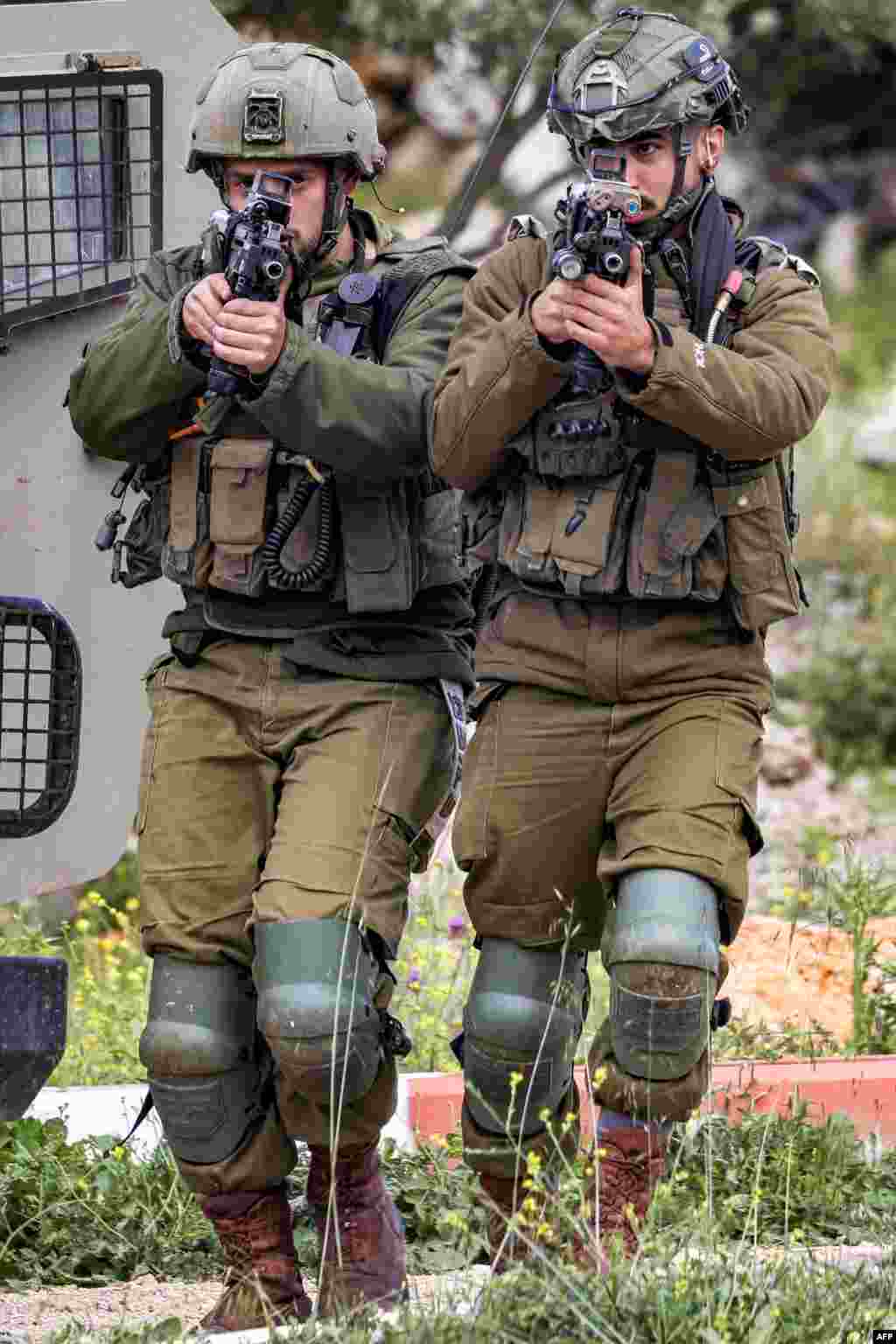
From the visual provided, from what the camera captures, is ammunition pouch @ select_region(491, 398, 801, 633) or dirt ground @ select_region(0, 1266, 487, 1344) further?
dirt ground @ select_region(0, 1266, 487, 1344)

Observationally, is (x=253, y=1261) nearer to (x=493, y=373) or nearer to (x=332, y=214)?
(x=493, y=373)

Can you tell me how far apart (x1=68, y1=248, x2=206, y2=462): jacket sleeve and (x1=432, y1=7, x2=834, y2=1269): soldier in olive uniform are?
1.52 feet

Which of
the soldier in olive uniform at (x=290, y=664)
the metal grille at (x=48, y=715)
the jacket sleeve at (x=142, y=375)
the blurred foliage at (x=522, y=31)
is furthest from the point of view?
the blurred foliage at (x=522, y=31)

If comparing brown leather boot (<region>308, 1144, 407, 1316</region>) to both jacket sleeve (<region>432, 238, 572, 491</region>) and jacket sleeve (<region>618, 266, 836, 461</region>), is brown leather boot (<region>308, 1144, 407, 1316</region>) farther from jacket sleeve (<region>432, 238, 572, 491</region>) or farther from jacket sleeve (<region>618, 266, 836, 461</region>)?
jacket sleeve (<region>618, 266, 836, 461</region>)

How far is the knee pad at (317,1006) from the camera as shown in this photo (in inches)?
166

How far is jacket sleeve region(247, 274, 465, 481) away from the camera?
168 inches

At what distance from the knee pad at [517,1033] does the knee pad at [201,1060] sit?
1.26 feet

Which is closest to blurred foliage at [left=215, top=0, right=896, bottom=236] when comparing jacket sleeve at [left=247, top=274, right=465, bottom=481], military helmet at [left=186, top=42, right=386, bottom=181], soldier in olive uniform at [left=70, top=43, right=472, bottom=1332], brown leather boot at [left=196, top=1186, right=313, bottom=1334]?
military helmet at [left=186, top=42, right=386, bottom=181]

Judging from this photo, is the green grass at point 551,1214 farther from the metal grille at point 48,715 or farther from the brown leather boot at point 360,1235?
the metal grille at point 48,715

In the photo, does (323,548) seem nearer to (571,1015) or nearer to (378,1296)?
(571,1015)

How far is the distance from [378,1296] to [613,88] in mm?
2064

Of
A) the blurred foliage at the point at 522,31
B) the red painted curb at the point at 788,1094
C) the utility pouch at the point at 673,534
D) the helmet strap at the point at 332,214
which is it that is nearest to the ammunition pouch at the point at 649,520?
the utility pouch at the point at 673,534

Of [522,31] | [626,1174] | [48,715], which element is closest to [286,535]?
[48,715]

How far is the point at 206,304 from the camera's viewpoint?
4.27 m
